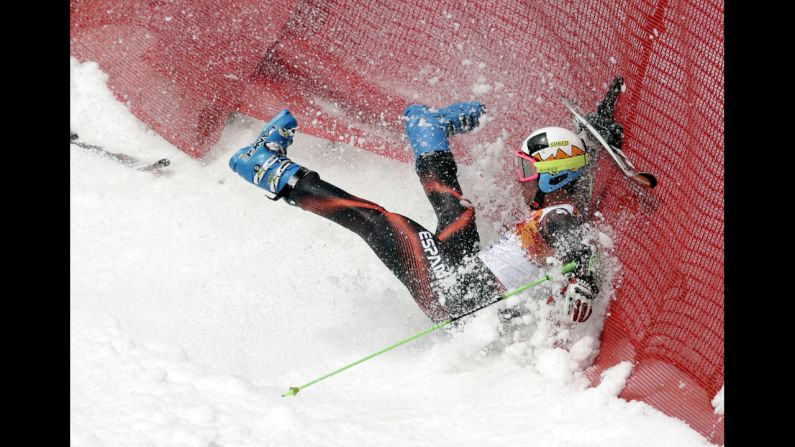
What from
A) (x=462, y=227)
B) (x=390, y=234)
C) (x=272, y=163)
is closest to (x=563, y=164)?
(x=462, y=227)

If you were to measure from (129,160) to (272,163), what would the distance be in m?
1.34

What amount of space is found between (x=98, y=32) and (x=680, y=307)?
146 inches

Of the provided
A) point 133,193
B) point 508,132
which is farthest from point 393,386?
point 133,193

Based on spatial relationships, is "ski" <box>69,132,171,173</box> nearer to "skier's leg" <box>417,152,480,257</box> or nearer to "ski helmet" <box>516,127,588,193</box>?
"skier's leg" <box>417,152,480,257</box>

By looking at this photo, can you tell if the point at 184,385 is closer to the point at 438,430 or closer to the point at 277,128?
the point at 438,430

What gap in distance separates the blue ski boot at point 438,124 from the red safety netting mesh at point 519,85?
239 mm

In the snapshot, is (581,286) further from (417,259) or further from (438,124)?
(438,124)

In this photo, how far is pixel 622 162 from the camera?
325cm

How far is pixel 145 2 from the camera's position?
4.57 metres

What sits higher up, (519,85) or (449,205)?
(519,85)

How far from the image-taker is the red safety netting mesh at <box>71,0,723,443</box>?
117 inches

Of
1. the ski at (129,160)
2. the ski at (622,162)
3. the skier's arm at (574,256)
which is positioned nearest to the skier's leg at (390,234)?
the skier's arm at (574,256)

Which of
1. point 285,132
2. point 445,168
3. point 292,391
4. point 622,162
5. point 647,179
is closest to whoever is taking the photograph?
point 292,391

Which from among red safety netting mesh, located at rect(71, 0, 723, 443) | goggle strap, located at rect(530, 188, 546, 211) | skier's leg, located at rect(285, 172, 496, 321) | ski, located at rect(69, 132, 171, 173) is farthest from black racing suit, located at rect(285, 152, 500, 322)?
ski, located at rect(69, 132, 171, 173)
